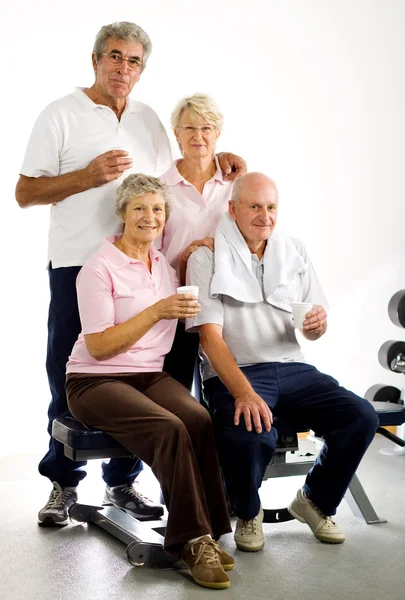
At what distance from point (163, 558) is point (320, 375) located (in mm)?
844

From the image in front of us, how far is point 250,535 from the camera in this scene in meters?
2.86

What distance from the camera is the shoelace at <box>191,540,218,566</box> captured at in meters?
2.52

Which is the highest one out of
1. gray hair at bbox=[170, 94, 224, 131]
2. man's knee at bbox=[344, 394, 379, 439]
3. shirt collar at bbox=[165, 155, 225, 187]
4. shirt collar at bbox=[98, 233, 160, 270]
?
gray hair at bbox=[170, 94, 224, 131]

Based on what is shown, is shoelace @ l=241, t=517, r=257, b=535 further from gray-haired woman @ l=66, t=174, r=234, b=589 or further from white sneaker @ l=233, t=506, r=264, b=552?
gray-haired woman @ l=66, t=174, r=234, b=589

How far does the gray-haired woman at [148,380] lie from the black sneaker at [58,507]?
1.58 feet

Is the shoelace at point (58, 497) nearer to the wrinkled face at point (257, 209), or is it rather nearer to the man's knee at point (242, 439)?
the man's knee at point (242, 439)

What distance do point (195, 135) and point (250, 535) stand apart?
4.58 ft

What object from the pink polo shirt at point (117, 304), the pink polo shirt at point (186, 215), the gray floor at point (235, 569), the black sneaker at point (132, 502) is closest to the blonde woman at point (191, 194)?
the pink polo shirt at point (186, 215)

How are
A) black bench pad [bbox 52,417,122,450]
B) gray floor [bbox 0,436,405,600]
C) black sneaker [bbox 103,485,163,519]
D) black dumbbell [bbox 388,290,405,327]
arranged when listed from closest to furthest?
gray floor [bbox 0,436,405,600]
black bench pad [bbox 52,417,122,450]
black sneaker [bbox 103,485,163,519]
black dumbbell [bbox 388,290,405,327]

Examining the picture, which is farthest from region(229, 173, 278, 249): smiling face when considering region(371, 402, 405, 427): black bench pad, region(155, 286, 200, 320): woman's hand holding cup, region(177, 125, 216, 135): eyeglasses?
region(371, 402, 405, 427): black bench pad

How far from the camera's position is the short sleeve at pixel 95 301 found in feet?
9.08

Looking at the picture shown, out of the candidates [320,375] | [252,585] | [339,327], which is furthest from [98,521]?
[339,327]

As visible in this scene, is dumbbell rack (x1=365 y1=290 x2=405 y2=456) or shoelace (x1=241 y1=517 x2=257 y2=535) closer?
shoelace (x1=241 y1=517 x2=257 y2=535)

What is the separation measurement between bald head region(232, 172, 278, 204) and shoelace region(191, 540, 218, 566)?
3.91ft
